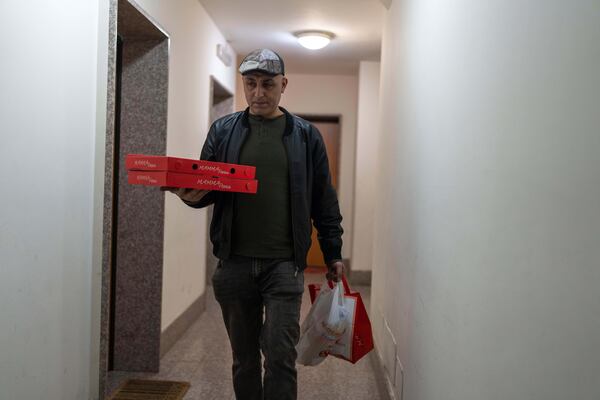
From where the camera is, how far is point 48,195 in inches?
66.7

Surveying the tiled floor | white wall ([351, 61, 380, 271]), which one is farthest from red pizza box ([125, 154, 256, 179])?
white wall ([351, 61, 380, 271])

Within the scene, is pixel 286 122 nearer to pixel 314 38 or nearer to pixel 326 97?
pixel 314 38

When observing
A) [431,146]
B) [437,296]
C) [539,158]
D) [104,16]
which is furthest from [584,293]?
[104,16]

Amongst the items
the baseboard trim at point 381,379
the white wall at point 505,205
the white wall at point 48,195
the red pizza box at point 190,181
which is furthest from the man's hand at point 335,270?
the white wall at point 48,195

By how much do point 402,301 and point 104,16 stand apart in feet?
5.24

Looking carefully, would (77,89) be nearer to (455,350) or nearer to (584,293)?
(455,350)

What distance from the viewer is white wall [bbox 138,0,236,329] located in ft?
10.0

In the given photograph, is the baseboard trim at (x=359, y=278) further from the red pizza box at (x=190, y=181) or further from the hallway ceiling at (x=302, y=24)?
the red pizza box at (x=190, y=181)

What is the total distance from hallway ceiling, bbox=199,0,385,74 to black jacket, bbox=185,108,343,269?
2.06 meters

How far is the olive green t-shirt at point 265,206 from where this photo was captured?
183 cm

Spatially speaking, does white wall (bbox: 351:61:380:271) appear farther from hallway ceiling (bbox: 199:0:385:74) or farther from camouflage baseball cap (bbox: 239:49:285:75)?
camouflage baseball cap (bbox: 239:49:285:75)

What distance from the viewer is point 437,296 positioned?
63.1 inches

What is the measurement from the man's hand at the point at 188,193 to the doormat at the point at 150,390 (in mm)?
1295

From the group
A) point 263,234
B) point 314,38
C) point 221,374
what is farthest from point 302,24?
point 263,234
